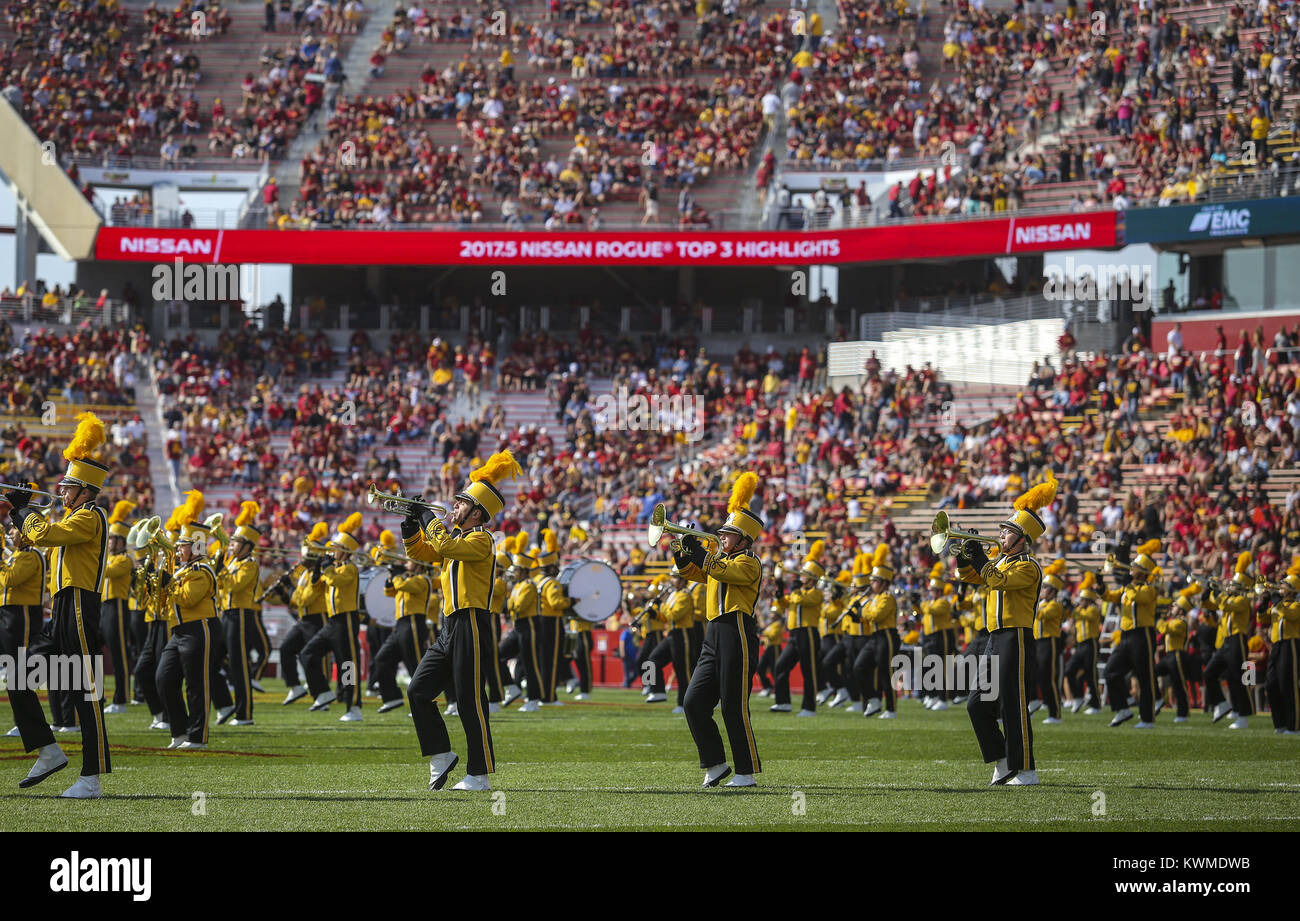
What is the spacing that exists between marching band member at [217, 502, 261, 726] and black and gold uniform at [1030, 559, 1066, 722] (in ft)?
26.7

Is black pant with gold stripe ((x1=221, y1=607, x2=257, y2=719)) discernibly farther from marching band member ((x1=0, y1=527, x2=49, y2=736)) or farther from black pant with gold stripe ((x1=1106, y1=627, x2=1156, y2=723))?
black pant with gold stripe ((x1=1106, y1=627, x2=1156, y2=723))

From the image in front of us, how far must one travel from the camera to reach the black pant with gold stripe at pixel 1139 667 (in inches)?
776

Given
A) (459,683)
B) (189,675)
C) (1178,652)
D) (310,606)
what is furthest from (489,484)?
(1178,652)

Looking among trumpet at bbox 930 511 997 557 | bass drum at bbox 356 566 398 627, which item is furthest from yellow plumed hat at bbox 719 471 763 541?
bass drum at bbox 356 566 398 627

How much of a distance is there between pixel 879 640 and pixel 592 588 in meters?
3.54

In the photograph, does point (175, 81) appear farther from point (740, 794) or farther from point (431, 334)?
point (740, 794)

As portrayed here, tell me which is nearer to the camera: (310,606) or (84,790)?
(84,790)

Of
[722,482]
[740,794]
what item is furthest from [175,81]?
[740,794]

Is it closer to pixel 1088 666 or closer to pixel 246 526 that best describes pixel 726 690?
pixel 246 526

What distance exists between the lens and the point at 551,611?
21266 mm

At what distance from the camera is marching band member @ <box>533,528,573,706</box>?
21297 millimetres

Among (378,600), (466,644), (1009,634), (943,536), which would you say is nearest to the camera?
(466,644)

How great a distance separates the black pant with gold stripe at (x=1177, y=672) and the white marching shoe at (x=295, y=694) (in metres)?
10.2
